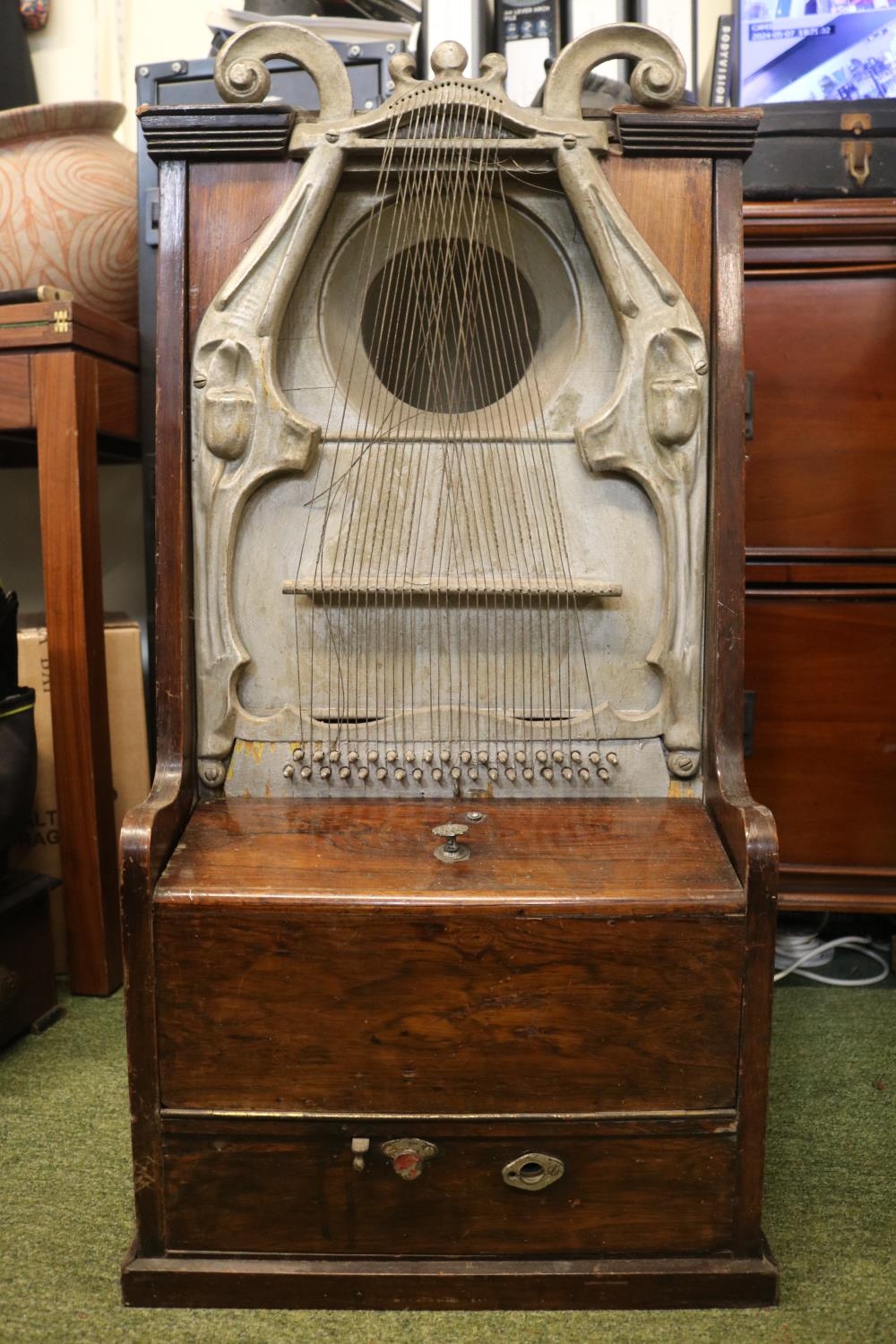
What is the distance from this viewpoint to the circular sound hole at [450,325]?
1402 mm

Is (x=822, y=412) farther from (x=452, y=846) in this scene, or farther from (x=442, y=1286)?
(x=442, y=1286)

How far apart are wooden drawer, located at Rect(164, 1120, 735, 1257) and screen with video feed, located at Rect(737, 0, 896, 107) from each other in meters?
1.84

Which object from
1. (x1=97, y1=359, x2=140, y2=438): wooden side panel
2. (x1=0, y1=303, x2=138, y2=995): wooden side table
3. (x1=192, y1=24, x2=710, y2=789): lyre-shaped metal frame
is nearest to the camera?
(x1=192, y1=24, x2=710, y2=789): lyre-shaped metal frame

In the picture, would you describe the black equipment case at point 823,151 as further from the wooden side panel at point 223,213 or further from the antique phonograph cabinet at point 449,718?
the wooden side panel at point 223,213

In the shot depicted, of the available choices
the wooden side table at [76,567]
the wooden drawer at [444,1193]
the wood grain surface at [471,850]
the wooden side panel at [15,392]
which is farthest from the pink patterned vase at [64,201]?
the wooden drawer at [444,1193]

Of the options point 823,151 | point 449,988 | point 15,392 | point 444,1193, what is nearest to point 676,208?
point 823,151

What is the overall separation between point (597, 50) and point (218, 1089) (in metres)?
1.34

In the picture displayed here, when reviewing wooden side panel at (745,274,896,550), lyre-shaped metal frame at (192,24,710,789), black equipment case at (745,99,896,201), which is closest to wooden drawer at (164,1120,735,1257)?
lyre-shaped metal frame at (192,24,710,789)

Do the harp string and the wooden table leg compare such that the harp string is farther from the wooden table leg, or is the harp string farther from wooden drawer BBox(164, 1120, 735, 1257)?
the wooden table leg

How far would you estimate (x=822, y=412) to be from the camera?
1816 millimetres

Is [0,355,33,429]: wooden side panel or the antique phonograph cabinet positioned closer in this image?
the antique phonograph cabinet

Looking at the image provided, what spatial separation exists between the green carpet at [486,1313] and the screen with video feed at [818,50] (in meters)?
1.70

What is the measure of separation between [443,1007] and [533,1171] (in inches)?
8.7

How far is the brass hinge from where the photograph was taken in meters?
1.78
